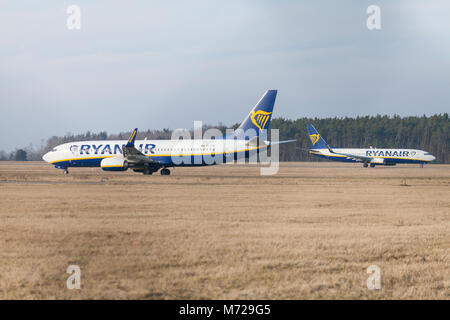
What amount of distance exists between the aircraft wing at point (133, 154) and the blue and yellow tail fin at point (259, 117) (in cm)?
795

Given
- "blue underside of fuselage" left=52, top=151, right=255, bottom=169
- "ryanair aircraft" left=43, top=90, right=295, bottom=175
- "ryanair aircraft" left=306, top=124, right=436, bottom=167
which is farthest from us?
"ryanair aircraft" left=306, top=124, right=436, bottom=167

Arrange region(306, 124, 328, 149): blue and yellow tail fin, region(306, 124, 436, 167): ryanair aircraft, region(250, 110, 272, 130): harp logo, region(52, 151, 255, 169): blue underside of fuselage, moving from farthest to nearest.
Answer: region(306, 124, 328, 149): blue and yellow tail fin < region(306, 124, 436, 167): ryanair aircraft < region(250, 110, 272, 130): harp logo < region(52, 151, 255, 169): blue underside of fuselage

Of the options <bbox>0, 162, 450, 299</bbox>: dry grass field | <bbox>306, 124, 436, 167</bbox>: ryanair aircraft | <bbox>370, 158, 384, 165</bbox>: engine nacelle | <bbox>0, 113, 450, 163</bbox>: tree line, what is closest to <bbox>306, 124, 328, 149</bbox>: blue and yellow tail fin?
<bbox>306, 124, 436, 167</bbox>: ryanair aircraft

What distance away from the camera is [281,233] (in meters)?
15.1

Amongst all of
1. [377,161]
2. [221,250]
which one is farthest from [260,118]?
[377,161]

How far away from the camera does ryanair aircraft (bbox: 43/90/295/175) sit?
48.7m

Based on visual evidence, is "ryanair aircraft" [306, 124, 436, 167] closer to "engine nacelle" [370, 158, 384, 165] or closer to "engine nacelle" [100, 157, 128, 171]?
"engine nacelle" [370, 158, 384, 165]

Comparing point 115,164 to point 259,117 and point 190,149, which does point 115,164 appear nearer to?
point 190,149

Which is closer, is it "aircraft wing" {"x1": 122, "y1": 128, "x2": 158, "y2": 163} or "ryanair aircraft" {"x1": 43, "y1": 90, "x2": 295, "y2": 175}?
"aircraft wing" {"x1": 122, "y1": 128, "x2": 158, "y2": 163}

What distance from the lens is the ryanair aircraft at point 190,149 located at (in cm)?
4869

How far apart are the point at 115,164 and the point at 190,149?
677 cm

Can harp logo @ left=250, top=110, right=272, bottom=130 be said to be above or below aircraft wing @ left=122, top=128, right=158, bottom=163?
above

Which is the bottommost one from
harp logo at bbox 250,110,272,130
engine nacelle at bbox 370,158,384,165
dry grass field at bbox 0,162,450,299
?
engine nacelle at bbox 370,158,384,165
